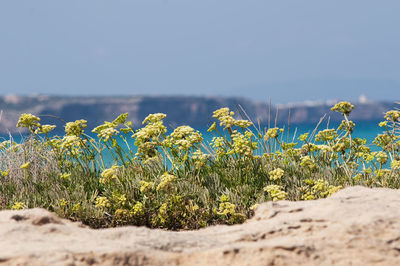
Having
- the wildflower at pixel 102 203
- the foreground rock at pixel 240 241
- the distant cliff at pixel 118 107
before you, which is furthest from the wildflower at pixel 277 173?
the distant cliff at pixel 118 107

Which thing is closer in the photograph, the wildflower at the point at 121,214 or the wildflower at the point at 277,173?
the wildflower at the point at 121,214

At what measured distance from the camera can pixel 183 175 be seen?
16.8 ft

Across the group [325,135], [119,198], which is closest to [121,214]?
[119,198]

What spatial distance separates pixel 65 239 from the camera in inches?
106

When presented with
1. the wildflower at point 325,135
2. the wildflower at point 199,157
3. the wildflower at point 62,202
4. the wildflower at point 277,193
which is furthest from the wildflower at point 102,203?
the wildflower at point 325,135

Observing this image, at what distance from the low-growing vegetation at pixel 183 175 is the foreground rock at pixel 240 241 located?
1.16 metres

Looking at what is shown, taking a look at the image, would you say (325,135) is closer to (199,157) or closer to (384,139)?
(384,139)

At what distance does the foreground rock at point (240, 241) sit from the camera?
2432mm

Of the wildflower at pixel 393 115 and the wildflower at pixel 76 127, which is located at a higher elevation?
the wildflower at pixel 393 115

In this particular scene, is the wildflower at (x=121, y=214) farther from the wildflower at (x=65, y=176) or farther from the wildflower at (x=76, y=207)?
the wildflower at (x=65, y=176)

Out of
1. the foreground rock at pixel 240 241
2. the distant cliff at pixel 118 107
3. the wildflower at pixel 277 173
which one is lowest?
the distant cliff at pixel 118 107

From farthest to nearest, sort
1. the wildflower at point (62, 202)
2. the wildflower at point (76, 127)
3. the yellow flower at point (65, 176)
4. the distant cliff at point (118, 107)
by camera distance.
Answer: the distant cliff at point (118, 107)
the wildflower at point (76, 127)
the yellow flower at point (65, 176)
the wildflower at point (62, 202)

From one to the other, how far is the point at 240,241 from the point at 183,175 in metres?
2.39

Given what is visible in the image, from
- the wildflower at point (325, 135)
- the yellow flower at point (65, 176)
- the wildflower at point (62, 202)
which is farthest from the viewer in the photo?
the wildflower at point (325, 135)
